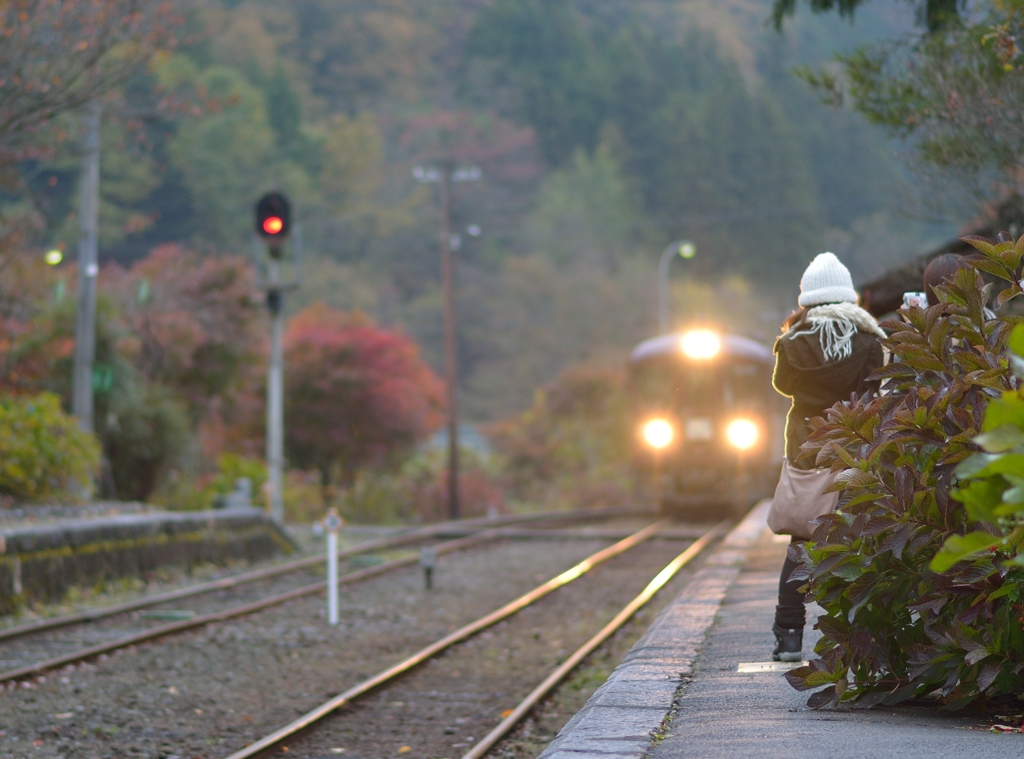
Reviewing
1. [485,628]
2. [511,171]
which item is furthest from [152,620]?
[511,171]

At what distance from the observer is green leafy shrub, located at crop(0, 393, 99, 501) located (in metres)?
14.5

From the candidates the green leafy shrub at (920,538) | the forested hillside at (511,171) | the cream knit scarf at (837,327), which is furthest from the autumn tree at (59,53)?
the forested hillside at (511,171)

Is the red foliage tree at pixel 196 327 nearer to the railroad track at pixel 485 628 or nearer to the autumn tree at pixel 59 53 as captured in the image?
the autumn tree at pixel 59 53

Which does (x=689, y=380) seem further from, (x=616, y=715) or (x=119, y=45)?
(x=616, y=715)

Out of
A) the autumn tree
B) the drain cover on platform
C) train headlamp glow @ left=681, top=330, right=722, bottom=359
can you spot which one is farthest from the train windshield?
the drain cover on platform

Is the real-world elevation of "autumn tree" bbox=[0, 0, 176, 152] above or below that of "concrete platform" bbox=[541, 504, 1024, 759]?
above

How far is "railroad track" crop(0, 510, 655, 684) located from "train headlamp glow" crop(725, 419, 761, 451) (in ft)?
19.0

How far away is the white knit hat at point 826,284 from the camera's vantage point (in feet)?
19.8

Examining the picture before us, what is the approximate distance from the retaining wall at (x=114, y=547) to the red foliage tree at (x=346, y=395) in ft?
42.1

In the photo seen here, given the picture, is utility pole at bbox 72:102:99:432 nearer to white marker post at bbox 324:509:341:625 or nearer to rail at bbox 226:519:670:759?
rail at bbox 226:519:670:759

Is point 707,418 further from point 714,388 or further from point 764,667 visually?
point 764,667

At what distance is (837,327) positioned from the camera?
5.99 meters

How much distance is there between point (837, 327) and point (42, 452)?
440 inches

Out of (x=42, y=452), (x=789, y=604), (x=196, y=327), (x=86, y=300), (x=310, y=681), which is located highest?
(x=196, y=327)
